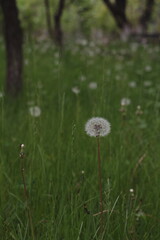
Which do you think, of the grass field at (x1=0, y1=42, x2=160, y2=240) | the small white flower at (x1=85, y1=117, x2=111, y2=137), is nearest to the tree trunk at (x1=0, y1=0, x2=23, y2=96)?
the grass field at (x1=0, y1=42, x2=160, y2=240)

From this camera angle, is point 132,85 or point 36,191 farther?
point 132,85

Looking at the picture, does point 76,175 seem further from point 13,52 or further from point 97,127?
point 13,52

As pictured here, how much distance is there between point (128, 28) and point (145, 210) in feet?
24.5

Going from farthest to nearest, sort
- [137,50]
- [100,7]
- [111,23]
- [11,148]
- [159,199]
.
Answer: [111,23] → [100,7] → [137,50] → [11,148] → [159,199]

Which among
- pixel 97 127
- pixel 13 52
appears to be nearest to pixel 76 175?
pixel 97 127

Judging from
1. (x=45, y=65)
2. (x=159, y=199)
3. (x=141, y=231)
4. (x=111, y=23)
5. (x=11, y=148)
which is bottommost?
(x=141, y=231)

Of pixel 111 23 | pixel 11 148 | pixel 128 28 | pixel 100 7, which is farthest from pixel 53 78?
pixel 111 23

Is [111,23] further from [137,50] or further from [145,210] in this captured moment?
[145,210]

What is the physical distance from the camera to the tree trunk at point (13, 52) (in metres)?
4.62

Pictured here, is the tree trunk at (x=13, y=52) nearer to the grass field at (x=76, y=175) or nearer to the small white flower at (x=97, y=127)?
the grass field at (x=76, y=175)

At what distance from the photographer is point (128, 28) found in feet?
29.5

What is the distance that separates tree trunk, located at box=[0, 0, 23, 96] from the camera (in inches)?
182

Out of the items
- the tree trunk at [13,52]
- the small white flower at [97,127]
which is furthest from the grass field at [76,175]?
the tree trunk at [13,52]

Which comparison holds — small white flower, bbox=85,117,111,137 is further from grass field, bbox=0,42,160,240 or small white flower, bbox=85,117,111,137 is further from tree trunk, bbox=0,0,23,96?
tree trunk, bbox=0,0,23,96
